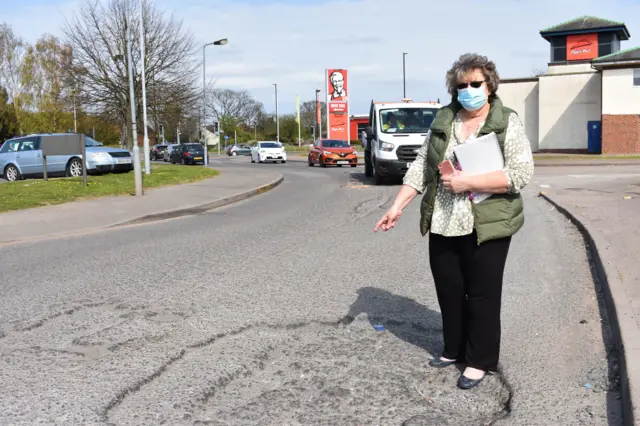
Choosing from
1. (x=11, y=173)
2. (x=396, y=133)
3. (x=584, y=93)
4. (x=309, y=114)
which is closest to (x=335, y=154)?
(x=396, y=133)

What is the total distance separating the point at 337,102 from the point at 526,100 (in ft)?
46.3

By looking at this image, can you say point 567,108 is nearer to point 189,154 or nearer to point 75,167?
point 189,154

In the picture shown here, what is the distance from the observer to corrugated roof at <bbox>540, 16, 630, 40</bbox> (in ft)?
164

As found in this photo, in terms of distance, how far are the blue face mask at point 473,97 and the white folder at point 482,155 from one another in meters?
0.18

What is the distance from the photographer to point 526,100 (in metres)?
49.8

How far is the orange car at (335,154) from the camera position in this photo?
33438mm

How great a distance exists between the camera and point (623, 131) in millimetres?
41719

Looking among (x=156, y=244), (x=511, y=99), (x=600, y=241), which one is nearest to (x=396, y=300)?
(x=600, y=241)

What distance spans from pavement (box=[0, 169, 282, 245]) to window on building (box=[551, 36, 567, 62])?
3977 centimetres

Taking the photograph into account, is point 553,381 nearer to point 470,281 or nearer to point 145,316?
point 470,281

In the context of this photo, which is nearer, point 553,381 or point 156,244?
point 553,381

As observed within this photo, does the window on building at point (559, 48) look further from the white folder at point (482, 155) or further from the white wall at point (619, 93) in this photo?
the white folder at point (482, 155)

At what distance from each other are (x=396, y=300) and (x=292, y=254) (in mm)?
2640

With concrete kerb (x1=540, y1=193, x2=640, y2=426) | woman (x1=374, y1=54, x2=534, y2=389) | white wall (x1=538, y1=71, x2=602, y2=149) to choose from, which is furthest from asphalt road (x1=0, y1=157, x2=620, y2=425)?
white wall (x1=538, y1=71, x2=602, y2=149)
